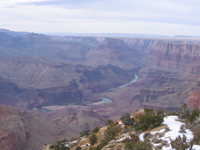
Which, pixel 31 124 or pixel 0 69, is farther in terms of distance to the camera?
pixel 0 69

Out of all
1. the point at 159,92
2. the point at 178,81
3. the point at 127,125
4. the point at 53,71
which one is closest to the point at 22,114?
the point at 127,125

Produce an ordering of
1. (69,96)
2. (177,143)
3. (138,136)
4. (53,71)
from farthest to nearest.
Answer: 1. (53,71)
2. (69,96)
3. (138,136)
4. (177,143)

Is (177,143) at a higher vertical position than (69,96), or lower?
higher

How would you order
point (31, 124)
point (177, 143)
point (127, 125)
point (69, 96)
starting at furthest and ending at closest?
point (69, 96), point (31, 124), point (127, 125), point (177, 143)

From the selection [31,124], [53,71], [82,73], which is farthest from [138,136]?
[82,73]

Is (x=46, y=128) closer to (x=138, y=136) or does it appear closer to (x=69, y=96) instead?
(x=138, y=136)

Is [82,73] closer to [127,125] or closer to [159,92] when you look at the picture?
[159,92]

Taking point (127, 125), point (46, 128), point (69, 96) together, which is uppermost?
point (127, 125)

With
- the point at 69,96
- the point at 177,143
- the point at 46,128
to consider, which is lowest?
the point at 69,96

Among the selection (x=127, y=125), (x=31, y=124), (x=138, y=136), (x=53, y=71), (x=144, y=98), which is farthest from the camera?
(x=53, y=71)
